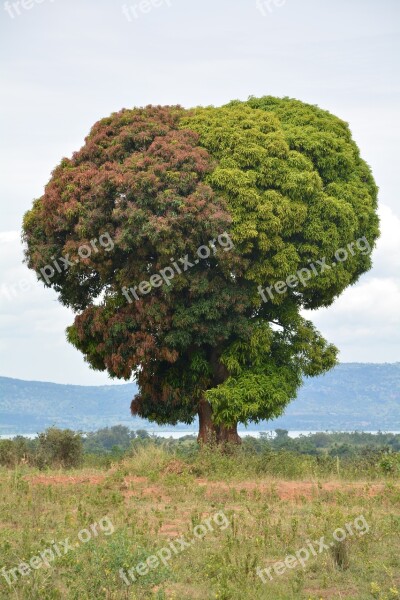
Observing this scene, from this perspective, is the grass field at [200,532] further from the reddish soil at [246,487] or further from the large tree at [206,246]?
the large tree at [206,246]

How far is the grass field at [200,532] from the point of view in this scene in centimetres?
1042

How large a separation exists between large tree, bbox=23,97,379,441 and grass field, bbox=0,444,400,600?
4.71 meters

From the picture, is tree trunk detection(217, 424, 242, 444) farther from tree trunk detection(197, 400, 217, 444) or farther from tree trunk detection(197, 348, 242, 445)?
tree trunk detection(197, 400, 217, 444)

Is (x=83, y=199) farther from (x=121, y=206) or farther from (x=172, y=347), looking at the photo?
(x=172, y=347)

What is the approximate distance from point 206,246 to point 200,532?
1094 centimetres

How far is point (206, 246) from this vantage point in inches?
902

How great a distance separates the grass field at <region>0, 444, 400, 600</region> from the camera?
34.2ft

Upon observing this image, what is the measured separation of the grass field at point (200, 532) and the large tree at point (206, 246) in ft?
15.4

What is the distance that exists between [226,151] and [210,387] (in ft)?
22.9

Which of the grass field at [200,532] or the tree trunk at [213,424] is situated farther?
the tree trunk at [213,424]

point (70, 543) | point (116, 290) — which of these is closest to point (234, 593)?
point (70, 543)

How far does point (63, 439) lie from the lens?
24.4 metres

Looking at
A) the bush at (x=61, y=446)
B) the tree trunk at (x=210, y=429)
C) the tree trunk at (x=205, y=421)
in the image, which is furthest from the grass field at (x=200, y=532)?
the tree trunk at (x=205, y=421)

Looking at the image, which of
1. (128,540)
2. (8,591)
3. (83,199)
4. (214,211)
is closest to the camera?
(8,591)
